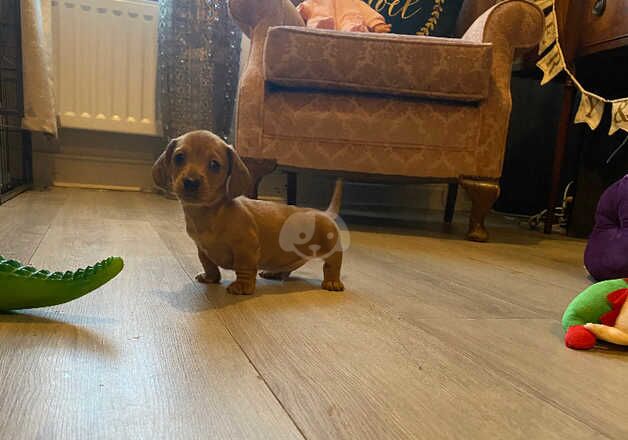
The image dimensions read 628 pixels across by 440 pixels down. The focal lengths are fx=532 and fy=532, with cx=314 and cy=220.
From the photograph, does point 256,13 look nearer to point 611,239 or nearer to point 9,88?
point 9,88

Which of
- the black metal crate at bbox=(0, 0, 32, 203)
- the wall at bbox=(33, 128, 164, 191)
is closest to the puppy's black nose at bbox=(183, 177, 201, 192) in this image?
the black metal crate at bbox=(0, 0, 32, 203)

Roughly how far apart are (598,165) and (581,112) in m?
0.28

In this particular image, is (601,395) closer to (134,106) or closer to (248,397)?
(248,397)

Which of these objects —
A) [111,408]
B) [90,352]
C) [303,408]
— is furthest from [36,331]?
[303,408]

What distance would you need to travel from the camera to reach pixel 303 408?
49cm

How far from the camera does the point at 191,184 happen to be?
32.5 inches

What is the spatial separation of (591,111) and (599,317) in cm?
140

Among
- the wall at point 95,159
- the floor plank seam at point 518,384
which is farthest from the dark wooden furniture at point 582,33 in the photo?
the wall at point 95,159

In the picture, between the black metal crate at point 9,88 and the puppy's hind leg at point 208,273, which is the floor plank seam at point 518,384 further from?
the black metal crate at point 9,88

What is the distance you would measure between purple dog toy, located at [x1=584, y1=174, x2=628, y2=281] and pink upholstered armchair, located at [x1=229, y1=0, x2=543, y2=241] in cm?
51

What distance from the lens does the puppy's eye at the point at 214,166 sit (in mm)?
853

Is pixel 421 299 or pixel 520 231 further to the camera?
pixel 520 231

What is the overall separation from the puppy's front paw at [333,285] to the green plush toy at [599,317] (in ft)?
1.24

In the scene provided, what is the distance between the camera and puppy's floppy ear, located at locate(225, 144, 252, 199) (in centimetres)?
88
